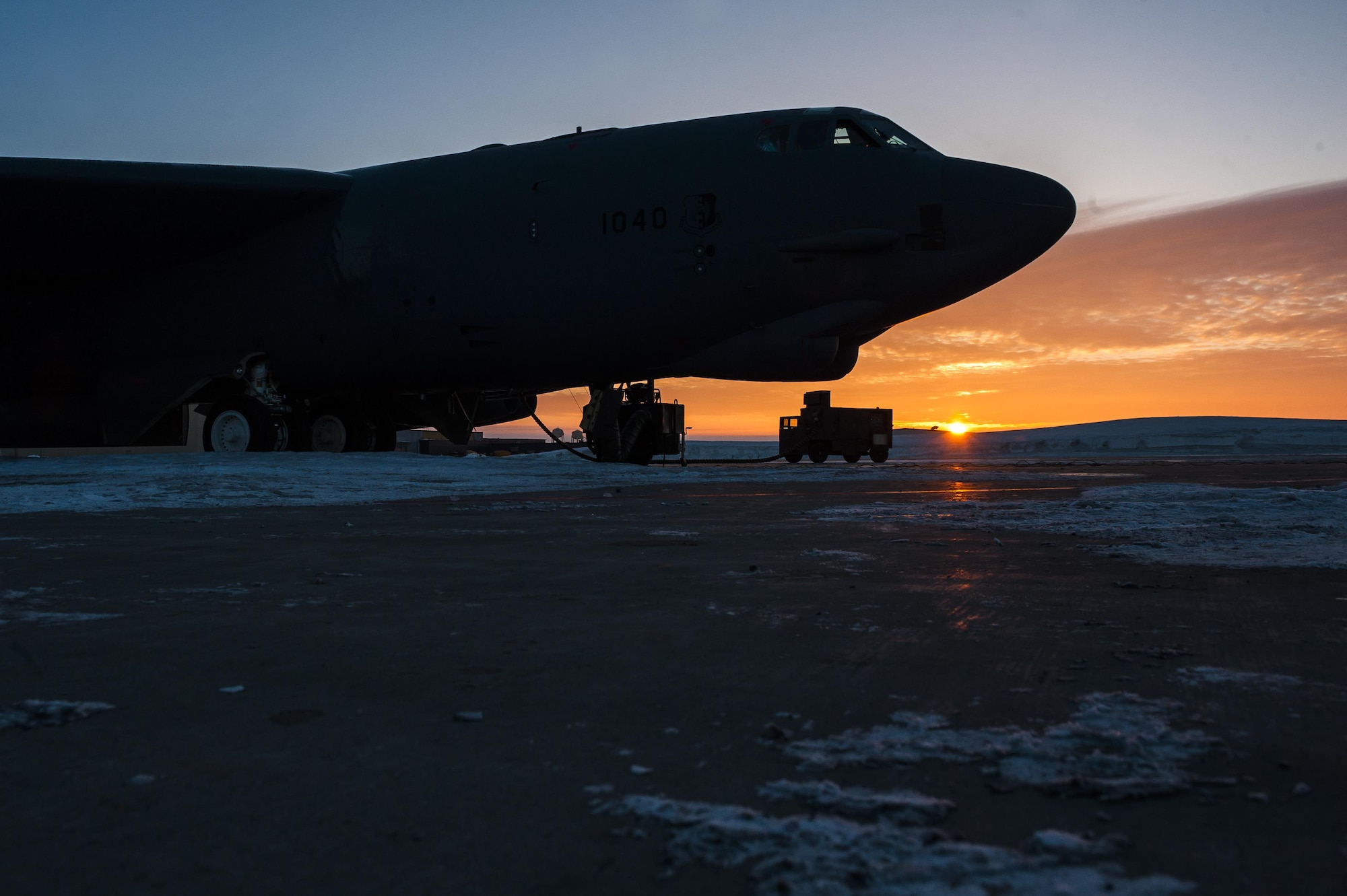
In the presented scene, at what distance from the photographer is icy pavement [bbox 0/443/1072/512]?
8.61m

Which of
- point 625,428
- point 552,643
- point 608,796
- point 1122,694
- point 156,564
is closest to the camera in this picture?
point 608,796

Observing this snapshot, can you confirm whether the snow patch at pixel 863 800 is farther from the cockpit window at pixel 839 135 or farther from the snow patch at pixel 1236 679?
the cockpit window at pixel 839 135

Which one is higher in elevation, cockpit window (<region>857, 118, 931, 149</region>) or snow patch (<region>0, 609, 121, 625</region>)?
cockpit window (<region>857, 118, 931, 149</region>)

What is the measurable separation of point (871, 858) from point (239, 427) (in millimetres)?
15133

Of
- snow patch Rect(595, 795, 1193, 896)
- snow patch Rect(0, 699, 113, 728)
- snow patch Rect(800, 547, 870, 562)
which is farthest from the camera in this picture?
snow patch Rect(800, 547, 870, 562)

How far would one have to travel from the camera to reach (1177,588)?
12.1 ft

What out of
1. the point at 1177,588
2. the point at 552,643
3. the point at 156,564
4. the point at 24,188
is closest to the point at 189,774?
the point at 552,643

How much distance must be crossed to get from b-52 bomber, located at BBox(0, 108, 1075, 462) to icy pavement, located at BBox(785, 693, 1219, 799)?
31.1ft

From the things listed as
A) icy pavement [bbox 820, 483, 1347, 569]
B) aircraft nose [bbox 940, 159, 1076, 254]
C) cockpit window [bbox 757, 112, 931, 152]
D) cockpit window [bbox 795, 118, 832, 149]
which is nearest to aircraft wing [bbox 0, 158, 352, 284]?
cockpit window [bbox 757, 112, 931, 152]

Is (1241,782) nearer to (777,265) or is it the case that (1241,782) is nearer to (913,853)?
(913,853)

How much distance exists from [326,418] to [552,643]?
15.3 meters

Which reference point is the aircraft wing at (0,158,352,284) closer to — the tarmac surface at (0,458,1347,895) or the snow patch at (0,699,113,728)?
the tarmac surface at (0,458,1347,895)

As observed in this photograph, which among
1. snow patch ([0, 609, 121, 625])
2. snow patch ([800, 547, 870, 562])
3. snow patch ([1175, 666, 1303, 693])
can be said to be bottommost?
snow patch ([0, 609, 121, 625])

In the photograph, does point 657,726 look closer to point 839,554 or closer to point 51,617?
point 51,617
